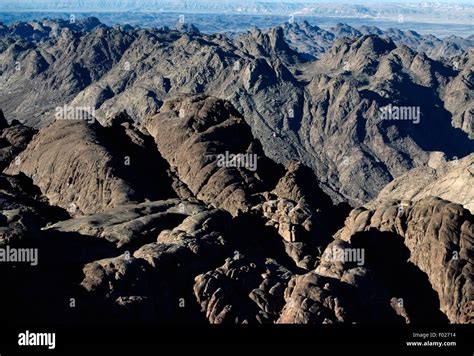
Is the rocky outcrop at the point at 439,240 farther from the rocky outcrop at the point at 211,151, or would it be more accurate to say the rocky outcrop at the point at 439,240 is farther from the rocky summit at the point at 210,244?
the rocky outcrop at the point at 211,151

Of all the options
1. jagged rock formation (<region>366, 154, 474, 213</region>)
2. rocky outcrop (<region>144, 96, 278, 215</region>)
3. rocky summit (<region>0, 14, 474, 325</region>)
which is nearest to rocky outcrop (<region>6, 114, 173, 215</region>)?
rocky summit (<region>0, 14, 474, 325</region>)

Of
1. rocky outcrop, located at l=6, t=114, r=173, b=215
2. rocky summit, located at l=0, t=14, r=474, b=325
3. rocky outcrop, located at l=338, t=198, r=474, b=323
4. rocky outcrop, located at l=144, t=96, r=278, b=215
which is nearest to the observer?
rocky summit, located at l=0, t=14, r=474, b=325

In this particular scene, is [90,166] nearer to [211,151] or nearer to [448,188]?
[211,151]

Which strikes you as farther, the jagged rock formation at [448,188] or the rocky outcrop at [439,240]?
the jagged rock formation at [448,188]

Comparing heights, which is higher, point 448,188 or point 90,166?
point 90,166

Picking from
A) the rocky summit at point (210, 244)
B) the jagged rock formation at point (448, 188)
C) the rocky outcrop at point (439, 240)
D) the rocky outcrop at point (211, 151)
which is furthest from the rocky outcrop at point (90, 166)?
the jagged rock formation at point (448, 188)

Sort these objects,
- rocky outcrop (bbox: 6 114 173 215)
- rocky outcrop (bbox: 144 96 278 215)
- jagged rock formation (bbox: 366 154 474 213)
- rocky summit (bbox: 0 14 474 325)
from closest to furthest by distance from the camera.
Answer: rocky summit (bbox: 0 14 474 325) < rocky outcrop (bbox: 6 114 173 215) < rocky outcrop (bbox: 144 96 278 215) < jagged rock formation (bbox: 366 154 474 213)

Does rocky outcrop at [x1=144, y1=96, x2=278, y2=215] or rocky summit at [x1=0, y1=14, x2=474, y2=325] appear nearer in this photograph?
rocky summit at [x1=0, y1=14, x2=474, y2=325]

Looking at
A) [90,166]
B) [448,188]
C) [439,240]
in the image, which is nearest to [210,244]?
[439,240]

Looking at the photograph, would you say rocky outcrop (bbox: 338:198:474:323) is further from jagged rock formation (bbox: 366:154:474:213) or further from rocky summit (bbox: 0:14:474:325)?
jagged rock formation (bbox: 366:154:474:213)

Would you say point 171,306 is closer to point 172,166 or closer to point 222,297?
point 222,297

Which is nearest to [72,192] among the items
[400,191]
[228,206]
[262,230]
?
[228,206]
